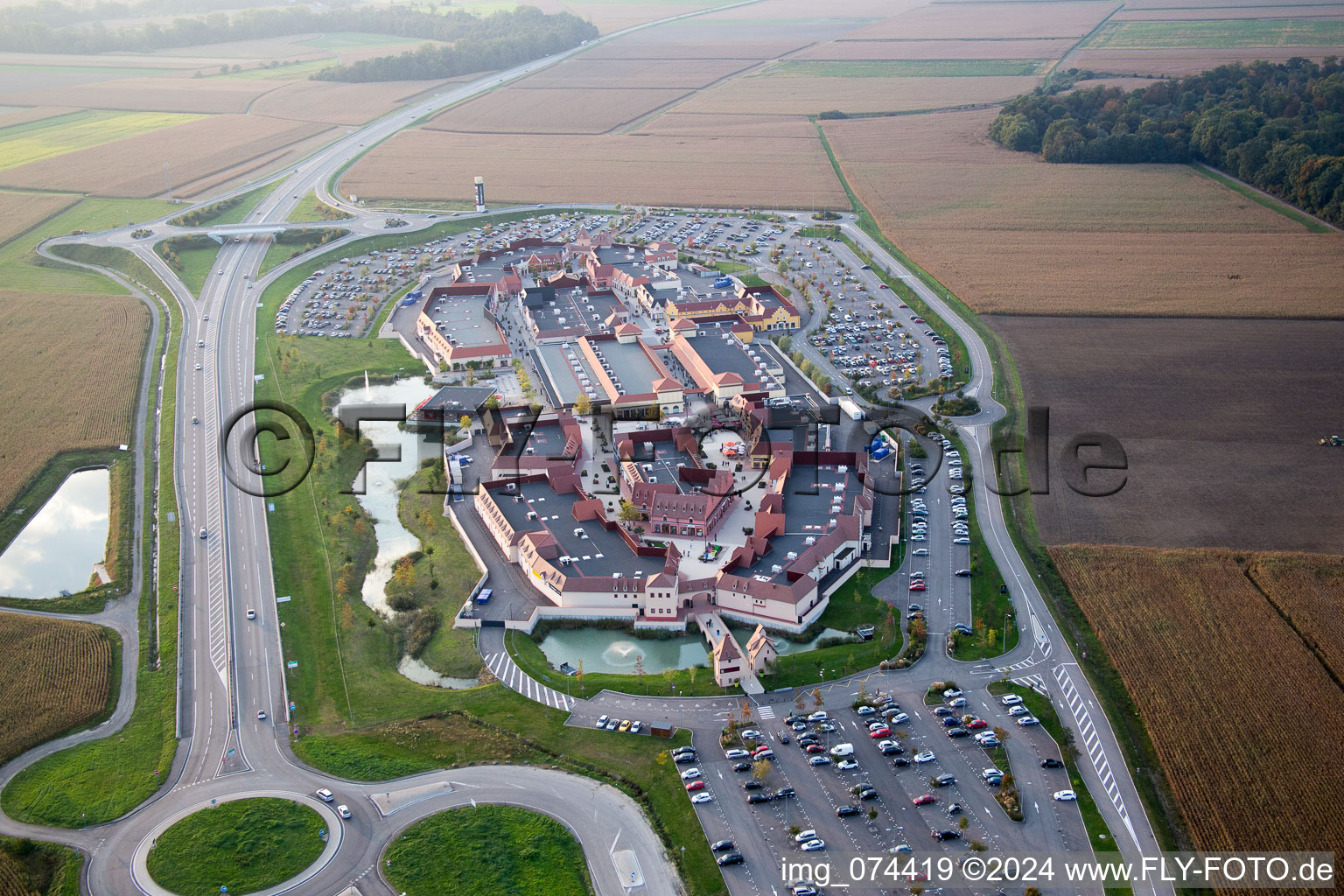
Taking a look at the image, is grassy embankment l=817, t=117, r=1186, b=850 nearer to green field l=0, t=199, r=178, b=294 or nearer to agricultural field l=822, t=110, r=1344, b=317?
agricultural field l=822, t=110, r=1344, b=317

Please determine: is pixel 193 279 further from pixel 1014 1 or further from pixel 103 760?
pixel 1014 1

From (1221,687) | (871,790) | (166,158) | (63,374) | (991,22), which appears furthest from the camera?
(991,22)

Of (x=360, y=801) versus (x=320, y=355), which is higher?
(x=320, y=355)

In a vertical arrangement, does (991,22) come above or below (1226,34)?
above

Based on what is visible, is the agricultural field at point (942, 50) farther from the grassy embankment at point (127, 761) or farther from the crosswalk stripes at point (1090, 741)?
the grassy embankment at point (127, 761)

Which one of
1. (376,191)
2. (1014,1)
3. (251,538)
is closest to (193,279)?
(376,191)

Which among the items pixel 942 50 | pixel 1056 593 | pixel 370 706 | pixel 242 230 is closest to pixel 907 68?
pixel 942 50

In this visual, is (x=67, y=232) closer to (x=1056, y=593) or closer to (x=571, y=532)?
(x=571, y=532)
